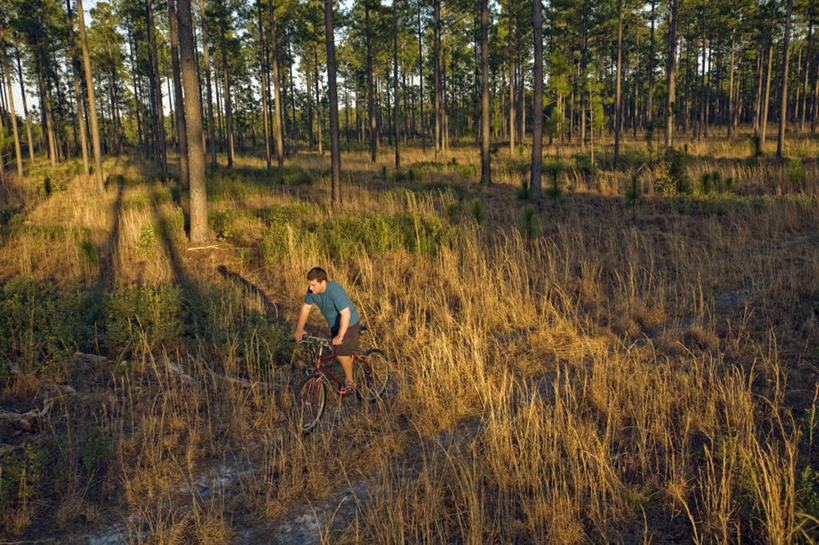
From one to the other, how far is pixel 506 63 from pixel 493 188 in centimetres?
3276

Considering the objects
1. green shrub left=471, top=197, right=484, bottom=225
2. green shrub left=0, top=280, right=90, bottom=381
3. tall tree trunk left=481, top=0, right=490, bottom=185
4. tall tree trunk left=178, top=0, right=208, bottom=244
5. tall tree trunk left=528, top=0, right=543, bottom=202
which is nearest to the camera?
green shrub left=0, top=280, right=90, bottom=381

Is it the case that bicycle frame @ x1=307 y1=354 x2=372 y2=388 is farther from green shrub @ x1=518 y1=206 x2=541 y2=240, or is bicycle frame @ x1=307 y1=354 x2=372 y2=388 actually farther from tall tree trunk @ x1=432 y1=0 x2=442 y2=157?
tall tree trunk @ x1=432 y1=0 x2=442 y2=157

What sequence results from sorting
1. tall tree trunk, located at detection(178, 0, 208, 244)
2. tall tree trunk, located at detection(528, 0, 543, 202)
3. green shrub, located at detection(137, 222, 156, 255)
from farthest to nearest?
tall tree trunk, located at detection(528, 0, 543, 202)
tall tree trunk, located at detection(178, 0, 208, 244)
green shrub, located at detection(137, 222, 156, 255)

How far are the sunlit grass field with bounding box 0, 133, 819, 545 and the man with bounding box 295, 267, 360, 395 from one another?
50cm

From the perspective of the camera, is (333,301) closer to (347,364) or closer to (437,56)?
(347,364)

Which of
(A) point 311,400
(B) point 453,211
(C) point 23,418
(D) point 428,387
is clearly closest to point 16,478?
(C) point 23,418

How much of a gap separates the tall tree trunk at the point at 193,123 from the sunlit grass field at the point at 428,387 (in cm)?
53

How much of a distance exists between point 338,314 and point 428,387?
44.1 inches

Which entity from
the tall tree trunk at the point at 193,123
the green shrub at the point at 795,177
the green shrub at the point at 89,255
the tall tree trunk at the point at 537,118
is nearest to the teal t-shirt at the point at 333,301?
the green shrub at the point at 89,255

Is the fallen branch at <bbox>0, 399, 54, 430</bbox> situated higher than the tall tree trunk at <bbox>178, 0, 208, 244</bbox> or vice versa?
the tall tree trunk at <bbox>178, 0, 208, 244</bbox>

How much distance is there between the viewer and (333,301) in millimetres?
4762

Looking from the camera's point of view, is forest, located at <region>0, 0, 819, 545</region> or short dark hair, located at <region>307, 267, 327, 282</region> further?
short dark hair, located at <region>307, 267, 327, 282</region>

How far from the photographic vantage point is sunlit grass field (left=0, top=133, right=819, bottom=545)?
3.19m

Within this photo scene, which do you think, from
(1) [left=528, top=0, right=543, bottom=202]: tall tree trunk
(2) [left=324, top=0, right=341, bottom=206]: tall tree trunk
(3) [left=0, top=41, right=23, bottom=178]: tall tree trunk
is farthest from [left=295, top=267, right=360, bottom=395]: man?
(3) [left=0, top=41, right=23, bottom=178]: tall tree trunk
